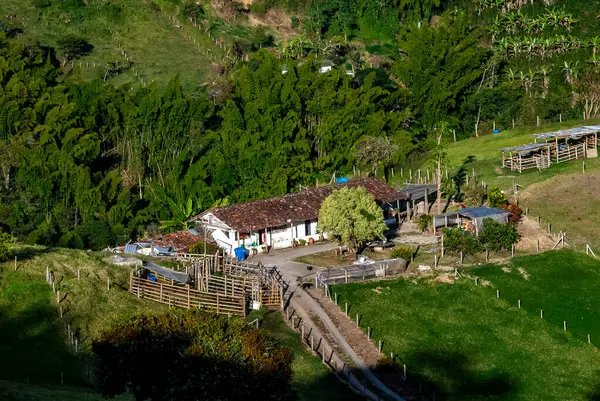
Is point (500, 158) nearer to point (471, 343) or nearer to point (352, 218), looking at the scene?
point (352, 218)

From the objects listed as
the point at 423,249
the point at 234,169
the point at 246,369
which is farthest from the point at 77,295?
the point at 234,169

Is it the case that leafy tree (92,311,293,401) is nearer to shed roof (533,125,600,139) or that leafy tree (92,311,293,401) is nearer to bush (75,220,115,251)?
bush (75,220,115,251)

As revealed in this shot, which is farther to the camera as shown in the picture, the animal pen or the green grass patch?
the animal pen

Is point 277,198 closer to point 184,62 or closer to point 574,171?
point 574,171

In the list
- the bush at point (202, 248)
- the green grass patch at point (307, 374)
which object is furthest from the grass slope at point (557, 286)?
the bush at point (202, 248)

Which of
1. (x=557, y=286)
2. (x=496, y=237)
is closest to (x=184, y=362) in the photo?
(x=557, y=286)

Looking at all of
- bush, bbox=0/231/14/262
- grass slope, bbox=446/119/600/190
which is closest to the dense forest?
grass slope, bbox=446/119/600/190

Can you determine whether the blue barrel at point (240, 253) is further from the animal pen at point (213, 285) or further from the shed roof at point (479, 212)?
the shed roof at point (479, 212)
